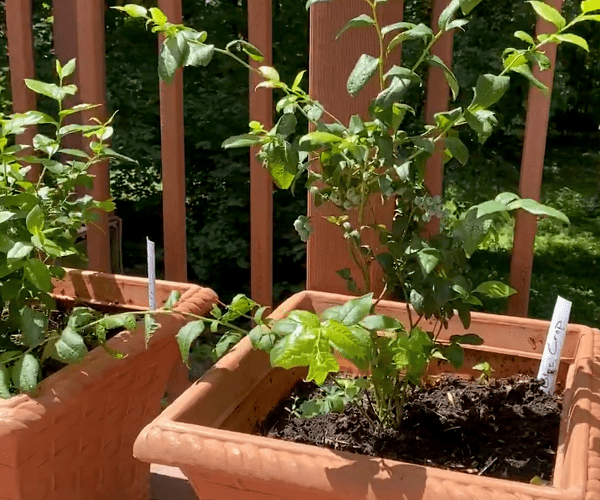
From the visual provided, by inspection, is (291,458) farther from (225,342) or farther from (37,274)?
(37,274)

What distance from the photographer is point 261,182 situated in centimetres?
163

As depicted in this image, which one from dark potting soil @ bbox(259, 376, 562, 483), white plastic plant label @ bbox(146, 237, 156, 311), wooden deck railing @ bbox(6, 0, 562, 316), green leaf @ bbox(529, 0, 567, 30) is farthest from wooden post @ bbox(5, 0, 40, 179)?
green leaf @ bbox(529, 0, 567, 30)

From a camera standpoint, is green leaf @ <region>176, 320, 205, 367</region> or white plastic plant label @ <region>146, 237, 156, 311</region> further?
white plastic plant label @ <region>146, 237, 156, 311</region>

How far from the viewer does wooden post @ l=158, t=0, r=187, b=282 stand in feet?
5.45

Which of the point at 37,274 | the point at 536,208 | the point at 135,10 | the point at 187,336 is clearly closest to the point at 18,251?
the point at 37,274

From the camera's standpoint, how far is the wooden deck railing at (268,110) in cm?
144

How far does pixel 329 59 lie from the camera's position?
1.44 m

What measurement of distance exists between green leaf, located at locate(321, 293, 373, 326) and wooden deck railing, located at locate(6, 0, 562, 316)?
1.66 feet

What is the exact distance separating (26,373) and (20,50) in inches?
39.7

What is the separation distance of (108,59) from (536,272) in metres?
2.20

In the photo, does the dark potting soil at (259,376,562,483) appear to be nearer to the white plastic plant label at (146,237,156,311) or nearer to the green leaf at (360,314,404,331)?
the green leaf at (360,314,404,331)

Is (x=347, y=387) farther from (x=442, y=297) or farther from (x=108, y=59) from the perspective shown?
(x=108, y=59)

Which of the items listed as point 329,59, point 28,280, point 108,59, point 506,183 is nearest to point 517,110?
point 506,183

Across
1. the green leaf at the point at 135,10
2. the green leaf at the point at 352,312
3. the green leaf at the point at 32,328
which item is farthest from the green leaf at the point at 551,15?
the green leaf at the point at 32,328
